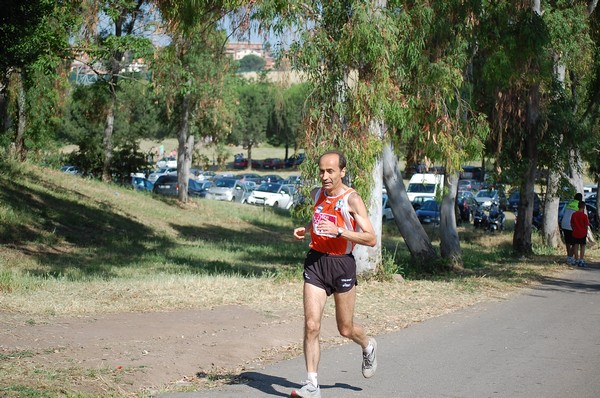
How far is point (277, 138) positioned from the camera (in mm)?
97750

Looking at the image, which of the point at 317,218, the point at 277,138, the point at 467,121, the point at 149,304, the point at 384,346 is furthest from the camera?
the point at 277,138

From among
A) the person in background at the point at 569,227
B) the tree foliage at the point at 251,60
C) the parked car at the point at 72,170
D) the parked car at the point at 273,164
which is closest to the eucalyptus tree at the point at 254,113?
the tree foliage at the point at 251,60

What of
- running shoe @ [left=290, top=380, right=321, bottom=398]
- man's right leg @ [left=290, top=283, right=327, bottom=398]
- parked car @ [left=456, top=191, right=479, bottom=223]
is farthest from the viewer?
parked car @ [left=456, top=191, right=479, bottom=223]

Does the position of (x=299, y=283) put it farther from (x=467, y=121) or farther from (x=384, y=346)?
(x=467, y=121)

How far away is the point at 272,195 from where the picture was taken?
1981 inches

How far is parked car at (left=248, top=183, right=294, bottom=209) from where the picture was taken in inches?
1941

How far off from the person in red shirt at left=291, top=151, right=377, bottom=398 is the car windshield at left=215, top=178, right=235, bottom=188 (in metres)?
45.9

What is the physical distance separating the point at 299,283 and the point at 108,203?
1953 cm

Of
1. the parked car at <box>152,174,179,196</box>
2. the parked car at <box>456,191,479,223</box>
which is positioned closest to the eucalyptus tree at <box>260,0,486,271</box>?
the parked car at <box>456,191,479,223</box>

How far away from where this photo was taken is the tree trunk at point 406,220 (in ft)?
63.7

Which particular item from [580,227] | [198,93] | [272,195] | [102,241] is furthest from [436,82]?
[272,195]

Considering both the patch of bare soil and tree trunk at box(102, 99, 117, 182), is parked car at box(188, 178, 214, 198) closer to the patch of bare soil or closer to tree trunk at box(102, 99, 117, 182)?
tree trunk at box(102, 99, 117, 182)

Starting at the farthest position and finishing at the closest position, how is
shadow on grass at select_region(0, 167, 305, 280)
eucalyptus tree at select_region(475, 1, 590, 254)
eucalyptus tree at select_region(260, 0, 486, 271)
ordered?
shadow on grass at select_region(0, 167, 305, 280)
eucalyptus tree at select_region(475, 1, 590, 254)
eucalyptus tree at select_region(260, 0, 486, 271)

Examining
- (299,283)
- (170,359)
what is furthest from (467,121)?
(170,359)
